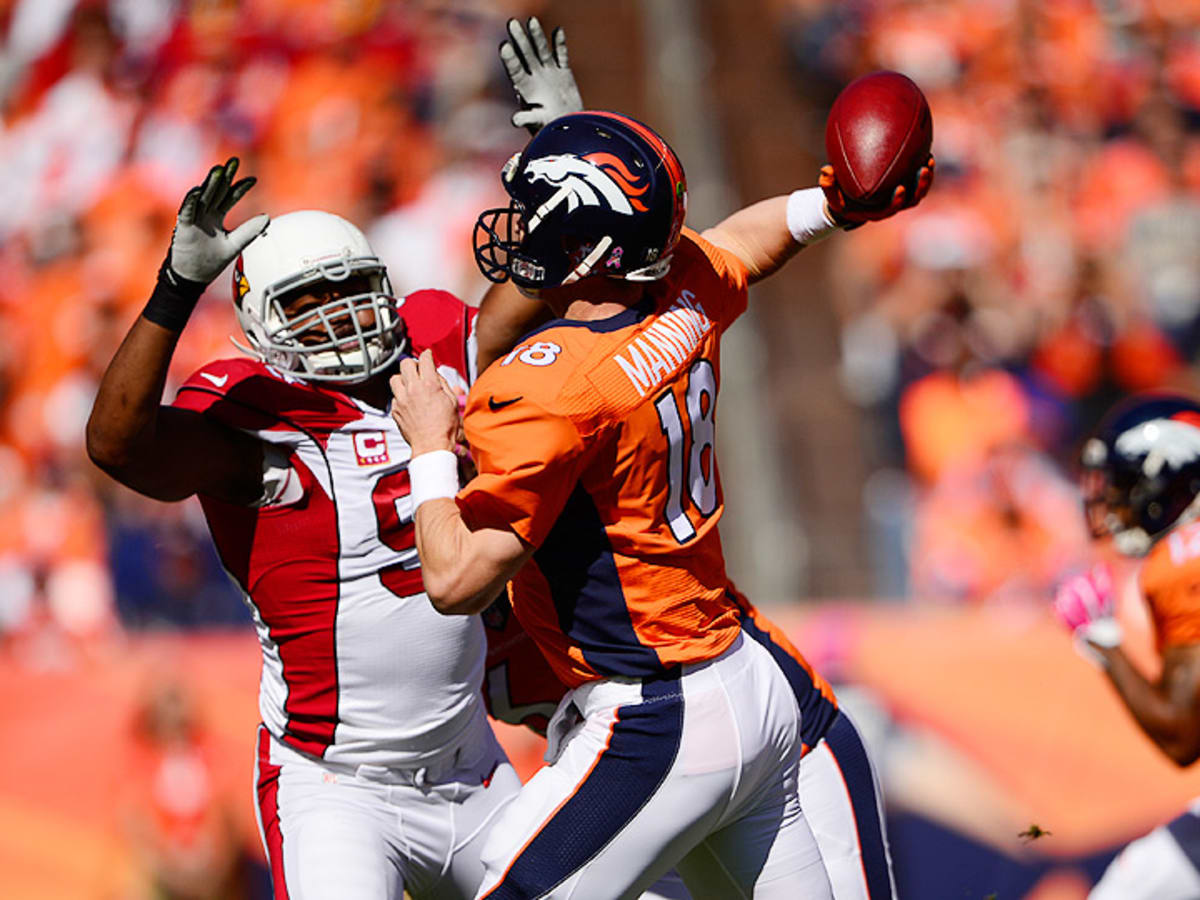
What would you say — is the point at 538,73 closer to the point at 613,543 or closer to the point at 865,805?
the point at 613,543

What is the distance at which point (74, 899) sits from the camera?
5.39 m

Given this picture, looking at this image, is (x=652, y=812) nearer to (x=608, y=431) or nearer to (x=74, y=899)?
(x=608, y=431)

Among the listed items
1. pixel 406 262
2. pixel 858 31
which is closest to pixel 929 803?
pixel 406 262

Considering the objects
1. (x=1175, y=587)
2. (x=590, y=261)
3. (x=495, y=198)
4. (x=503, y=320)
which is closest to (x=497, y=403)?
(x=590, y=261)

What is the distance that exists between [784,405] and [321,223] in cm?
435

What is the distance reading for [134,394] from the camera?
2.51 m

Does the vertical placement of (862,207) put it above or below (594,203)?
below

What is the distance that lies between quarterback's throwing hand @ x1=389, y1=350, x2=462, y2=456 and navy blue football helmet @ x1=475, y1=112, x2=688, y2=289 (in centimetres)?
23

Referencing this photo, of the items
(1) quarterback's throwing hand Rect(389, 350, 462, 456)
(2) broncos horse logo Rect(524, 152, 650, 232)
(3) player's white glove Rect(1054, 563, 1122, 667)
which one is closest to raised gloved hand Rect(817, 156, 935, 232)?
(2) broncos horse logo Rect(524, 152, 650, 232)

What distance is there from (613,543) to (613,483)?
105 mm

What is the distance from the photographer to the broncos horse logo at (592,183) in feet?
7.72

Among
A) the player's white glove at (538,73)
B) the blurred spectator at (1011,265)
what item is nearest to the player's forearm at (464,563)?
the player's white glove at (538,73)


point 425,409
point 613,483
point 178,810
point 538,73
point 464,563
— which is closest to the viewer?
point 464,563

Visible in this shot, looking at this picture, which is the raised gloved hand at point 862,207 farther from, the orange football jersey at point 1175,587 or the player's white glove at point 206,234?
the orange football jersey at point 1175,587
